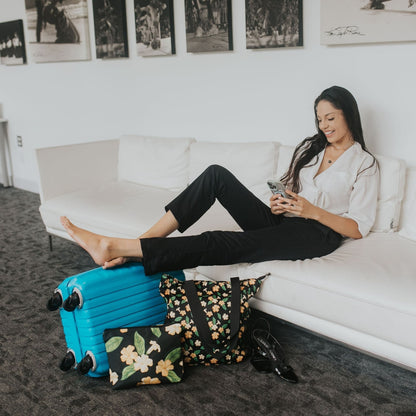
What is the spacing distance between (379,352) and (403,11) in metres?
1.56

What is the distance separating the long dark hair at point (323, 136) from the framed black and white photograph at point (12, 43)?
11.0ft

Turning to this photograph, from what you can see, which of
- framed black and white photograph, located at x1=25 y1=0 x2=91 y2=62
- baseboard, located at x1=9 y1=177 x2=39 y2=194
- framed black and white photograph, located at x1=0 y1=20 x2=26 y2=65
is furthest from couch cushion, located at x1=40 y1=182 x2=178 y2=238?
framed black and white photograph, located at x1=0 y1=20 x2=26 y2=65

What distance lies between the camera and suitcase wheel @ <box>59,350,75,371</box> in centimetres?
199

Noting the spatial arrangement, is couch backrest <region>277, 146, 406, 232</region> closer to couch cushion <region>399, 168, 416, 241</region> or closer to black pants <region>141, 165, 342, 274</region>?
couch cushion <region>399, 168, 416, 241</region>

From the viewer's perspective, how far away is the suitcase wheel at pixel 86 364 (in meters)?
1.95

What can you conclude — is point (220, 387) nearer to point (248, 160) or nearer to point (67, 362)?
point (67, 362)

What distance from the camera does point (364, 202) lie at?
2.27m

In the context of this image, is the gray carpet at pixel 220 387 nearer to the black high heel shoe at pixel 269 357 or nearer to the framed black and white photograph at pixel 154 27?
the black high heel shoe at pixel 269 357

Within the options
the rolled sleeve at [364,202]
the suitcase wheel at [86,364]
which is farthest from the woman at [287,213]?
the suitcase wheel at [86,364]

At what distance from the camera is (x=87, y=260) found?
3283 millimetres

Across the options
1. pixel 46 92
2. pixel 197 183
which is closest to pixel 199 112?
pixel 197 183

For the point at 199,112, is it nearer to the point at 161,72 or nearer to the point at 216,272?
the point at 161,72

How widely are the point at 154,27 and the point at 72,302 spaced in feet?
7.65

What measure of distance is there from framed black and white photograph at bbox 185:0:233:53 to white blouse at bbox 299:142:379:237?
1.23 meters
